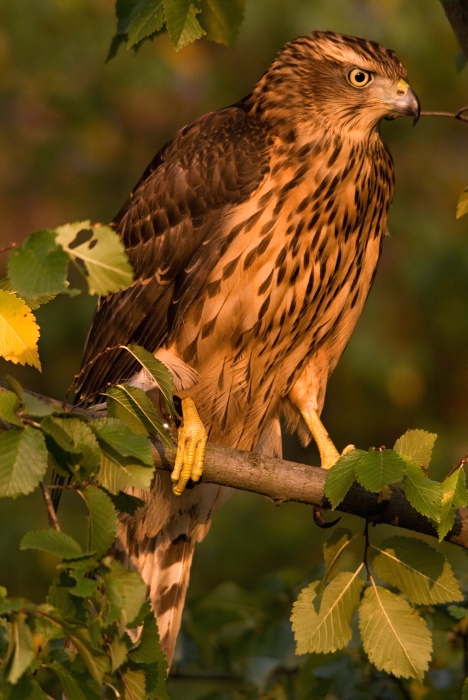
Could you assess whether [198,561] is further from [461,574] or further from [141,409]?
[141,409]

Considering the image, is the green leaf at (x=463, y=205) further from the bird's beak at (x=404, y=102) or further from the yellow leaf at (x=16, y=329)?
the yellow leaf at (x=16, y=329)

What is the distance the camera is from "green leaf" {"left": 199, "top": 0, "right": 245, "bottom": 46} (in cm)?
403

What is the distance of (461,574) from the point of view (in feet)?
13.7

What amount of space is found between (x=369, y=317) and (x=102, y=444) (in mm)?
6494

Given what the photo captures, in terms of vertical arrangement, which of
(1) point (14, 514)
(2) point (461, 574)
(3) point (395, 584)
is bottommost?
(1) point (14, 514)

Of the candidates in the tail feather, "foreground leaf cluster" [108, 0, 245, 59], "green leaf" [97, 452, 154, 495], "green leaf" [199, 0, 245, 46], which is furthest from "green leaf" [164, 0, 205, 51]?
the tail feather

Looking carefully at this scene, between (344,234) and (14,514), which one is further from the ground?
(344,234)

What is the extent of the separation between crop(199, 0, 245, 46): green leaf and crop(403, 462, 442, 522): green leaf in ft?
5.43

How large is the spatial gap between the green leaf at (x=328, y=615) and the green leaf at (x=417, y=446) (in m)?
0.32

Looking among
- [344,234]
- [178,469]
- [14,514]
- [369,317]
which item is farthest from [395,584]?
[369,317]

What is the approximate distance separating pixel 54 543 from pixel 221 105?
7610mm

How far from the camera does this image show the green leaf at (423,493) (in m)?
3.04

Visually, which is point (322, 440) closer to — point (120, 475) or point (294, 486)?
point (294, 486)

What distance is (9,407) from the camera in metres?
2.65
